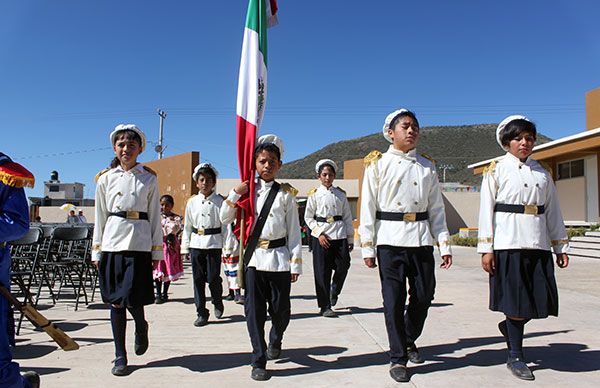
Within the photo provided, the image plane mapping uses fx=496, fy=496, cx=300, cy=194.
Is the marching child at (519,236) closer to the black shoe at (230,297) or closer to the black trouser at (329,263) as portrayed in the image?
the black trouser at (329,263)

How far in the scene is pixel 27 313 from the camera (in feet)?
10.7

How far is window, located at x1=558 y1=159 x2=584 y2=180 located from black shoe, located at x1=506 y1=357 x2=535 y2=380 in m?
18.8

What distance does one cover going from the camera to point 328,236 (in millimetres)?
6617

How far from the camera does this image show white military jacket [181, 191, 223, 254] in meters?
6.43

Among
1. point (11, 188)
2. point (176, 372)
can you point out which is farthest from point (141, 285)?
point (11, 188)

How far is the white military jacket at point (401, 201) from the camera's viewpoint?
13.1ft

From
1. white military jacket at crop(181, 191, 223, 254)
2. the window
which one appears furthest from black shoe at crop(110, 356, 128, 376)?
the window

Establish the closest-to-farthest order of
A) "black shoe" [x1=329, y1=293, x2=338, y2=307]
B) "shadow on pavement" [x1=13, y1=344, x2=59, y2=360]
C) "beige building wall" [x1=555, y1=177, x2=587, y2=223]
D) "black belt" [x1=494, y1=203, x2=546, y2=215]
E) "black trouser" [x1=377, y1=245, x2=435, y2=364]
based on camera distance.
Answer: "black trouser" [x1=377, y1=245, x2=435, y2=364] < "black belt" [x1=494, y1=203, x2=546, y2=215] < "shadow on pavement" [x1=13, y1=344, x2=59, y2=360] < "black shoe" [x1=329, y1=293, x2=338, y2=307] < "beige building wall" [x1=555, y1=177, x2=587, y2=223]

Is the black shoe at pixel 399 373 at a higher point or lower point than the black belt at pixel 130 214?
lower

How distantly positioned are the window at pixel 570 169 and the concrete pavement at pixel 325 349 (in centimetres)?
1477

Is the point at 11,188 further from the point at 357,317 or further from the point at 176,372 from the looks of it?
the point at 357,317

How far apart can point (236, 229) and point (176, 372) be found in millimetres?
1248

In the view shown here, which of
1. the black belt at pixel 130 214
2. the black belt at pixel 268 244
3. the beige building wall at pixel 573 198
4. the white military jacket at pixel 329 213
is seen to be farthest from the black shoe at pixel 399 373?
the beige building wall at pixel 573 198

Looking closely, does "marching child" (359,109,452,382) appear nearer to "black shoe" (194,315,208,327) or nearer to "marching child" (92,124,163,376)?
"marching child" (92,124,163,376)
